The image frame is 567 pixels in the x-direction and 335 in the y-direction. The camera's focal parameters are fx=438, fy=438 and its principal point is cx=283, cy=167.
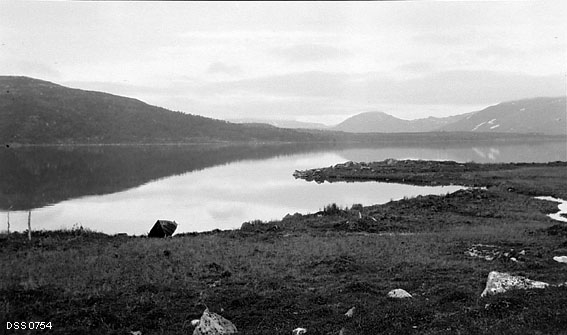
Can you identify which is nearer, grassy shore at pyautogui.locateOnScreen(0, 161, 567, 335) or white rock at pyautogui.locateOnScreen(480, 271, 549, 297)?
grassy shore at pyautogui.locateOnScreen(0, 161, 567, 335)

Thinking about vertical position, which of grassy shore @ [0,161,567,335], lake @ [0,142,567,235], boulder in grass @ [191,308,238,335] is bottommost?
lake @ [0,142,567,235]

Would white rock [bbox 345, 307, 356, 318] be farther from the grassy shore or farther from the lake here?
the lake

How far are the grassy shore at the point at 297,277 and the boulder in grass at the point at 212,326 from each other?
0.56m

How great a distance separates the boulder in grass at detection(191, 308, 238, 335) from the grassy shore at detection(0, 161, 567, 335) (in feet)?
1.85

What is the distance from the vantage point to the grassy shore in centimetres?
1236

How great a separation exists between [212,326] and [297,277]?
25.6 feet

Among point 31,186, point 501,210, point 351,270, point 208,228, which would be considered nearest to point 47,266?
point 351,270

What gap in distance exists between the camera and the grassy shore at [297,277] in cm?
1236

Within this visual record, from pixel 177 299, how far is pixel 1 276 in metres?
8.04

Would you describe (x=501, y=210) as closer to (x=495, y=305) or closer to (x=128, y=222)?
(x=495, y=305)

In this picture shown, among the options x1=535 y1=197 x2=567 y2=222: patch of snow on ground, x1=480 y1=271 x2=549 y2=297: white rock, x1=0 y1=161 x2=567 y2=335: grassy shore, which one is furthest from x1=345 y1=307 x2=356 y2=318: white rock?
x1=535 y1=197 x2=567 y2=222: patch of snow on ground

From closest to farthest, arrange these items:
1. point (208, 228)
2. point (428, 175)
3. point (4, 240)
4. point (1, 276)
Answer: point (1, 276)
point (4, 240)
point (208, 228)
point (428, 175)

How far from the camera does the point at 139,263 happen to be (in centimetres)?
2072

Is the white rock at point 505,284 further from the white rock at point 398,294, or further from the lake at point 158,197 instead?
the lake at point 158,197
